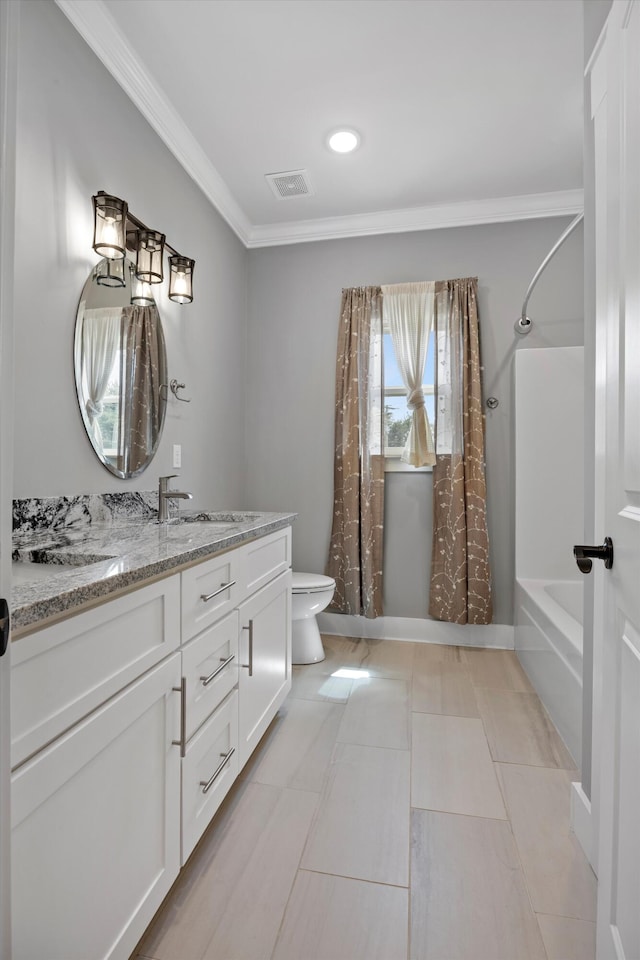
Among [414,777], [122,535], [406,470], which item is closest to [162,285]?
[122,535]

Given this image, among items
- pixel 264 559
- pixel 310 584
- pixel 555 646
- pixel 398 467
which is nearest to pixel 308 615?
pixel 310 584

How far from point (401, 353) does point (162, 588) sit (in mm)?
2415

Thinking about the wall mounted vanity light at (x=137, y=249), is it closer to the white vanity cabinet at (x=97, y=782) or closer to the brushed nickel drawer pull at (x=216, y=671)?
the white vanity cabinet at (x=97, y=782)

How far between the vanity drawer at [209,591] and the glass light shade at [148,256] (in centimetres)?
123

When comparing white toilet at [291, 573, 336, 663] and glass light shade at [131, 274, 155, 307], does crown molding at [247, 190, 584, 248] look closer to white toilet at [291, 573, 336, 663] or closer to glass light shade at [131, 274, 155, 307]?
glass light shade at [131, 274, 155, 307]

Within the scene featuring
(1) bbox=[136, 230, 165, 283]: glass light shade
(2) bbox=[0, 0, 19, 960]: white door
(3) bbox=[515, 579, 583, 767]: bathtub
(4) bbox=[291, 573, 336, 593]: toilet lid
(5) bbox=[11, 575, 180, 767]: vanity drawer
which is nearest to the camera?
(2) bbox=[0, 0, 19, 960]: white door

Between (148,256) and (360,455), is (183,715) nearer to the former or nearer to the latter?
(148,256)

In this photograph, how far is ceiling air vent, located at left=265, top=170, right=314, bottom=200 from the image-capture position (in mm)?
2727

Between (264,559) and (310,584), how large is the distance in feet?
2.99

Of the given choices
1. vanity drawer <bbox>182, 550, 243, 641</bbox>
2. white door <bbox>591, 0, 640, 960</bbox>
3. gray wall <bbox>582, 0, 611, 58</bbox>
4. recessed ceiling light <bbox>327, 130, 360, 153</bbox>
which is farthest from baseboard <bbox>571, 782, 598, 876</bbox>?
recessed ceiling light <bbox>327, 130, 360, 153</bbox>

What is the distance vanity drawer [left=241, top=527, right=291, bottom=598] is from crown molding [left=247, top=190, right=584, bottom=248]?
2139 millimetres

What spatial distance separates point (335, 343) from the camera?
3.31 metres

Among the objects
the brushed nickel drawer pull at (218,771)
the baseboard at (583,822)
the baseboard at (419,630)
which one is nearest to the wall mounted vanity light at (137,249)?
the brushed nickel drawer pull at (218,771)

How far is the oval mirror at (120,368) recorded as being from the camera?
1771 millimetres
